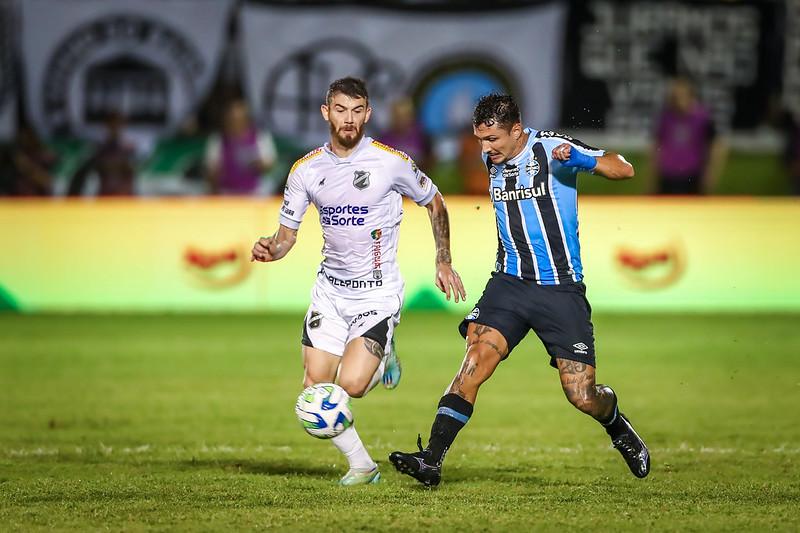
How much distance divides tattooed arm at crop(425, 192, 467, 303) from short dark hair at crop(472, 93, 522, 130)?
0.71 meters

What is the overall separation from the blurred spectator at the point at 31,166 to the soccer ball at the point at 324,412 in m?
12.1

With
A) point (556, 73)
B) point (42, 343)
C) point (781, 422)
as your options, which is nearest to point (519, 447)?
point (781, 422)

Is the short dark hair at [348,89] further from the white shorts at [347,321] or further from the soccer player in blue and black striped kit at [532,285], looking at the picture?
the white shorts at [347,321]

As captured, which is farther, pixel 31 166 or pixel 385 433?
pixel 31 166

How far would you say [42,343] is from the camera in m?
13.5

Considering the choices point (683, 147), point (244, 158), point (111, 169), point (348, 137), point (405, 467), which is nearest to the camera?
point (405, 467)

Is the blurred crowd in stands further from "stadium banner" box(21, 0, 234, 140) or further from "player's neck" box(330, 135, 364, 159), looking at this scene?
"player's neck" box(330, 135, 364, 159)

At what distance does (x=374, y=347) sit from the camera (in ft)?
24.1

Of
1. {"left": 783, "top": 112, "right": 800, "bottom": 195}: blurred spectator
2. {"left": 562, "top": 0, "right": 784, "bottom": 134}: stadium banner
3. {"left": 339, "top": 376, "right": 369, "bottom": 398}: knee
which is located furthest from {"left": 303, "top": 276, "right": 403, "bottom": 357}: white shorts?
{"left": 783, "top": 112, "right": 800, "bottom": 195}: blurred spectator

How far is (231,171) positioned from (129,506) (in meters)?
11.2

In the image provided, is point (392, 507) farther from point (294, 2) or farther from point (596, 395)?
point (294, 2)

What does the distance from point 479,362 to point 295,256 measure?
8761mm

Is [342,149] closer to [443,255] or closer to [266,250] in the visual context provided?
[266,250]

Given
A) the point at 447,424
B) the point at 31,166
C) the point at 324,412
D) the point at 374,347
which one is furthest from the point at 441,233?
the point at 31,166
